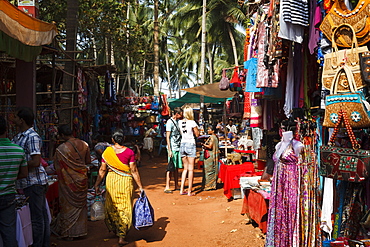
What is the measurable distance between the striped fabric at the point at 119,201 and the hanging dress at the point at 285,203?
7.12 feet

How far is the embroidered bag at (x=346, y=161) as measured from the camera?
3158mm

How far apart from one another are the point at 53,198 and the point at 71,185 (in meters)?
0.87

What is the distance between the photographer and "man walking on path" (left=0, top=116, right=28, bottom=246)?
12.2ft

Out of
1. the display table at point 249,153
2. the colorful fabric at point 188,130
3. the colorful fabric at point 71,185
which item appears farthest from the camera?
the display table at point 249,153

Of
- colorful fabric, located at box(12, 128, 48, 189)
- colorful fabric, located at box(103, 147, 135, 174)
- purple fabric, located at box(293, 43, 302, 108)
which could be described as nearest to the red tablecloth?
colorful fabric, located at box(103, 147, 135, 174)

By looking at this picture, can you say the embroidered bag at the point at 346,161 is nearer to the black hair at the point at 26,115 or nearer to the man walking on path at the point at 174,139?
the black hair at the point at 26,115

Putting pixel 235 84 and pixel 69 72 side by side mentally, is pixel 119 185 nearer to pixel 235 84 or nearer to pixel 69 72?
pixel 69 72

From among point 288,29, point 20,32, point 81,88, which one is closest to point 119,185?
point 20,32

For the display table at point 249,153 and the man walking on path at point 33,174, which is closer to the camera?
the man walking on path at point 33,174

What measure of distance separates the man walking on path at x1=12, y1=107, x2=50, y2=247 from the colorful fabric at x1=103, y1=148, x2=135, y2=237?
1074 millimetres

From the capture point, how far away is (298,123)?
4738 millimetres

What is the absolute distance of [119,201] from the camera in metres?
5.59

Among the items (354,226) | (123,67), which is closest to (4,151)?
(354,226)

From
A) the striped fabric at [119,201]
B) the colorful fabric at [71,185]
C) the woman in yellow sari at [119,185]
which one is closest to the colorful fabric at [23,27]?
the colorful fabric at [71,185]
